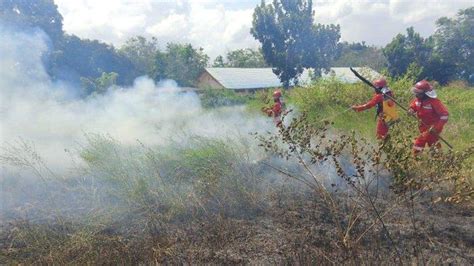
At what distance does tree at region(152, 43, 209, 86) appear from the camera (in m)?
33.4

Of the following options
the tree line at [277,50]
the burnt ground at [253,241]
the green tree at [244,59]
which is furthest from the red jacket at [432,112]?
the green tree at [244,59]

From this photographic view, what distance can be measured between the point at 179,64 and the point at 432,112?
31.2 m

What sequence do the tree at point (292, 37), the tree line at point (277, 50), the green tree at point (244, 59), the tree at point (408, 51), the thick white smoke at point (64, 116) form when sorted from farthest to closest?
the green tree at point (244, 59)
the tree at point (408, 51)
the tree at point (292, 37)
the tree line at point (277, 50)
the thick white smoke at point (64, 116)

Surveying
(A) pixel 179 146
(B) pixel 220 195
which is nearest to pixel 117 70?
(A) pixel 179 146

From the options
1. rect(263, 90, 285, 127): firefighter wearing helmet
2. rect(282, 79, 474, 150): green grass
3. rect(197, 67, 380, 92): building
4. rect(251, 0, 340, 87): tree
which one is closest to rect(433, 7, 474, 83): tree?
rect(197, 67, 380, 92): building

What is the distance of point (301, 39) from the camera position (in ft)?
79.8

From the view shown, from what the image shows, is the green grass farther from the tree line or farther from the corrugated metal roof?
the corrugated metal roof

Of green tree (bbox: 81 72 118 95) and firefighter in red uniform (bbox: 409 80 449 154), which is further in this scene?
green tree (bbox: 81 72 118 95)

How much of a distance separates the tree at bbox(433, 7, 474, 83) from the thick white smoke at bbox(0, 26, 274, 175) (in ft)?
83.3

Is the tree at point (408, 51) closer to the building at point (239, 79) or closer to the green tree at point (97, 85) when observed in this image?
the building at point (239, 79)

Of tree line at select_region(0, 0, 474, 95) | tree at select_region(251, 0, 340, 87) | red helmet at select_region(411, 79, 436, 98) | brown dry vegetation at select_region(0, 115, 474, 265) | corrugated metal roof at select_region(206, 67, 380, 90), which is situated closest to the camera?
brown dry vegetation at select_region(0, 115, 474, 265)

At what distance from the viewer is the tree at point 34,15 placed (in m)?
11.2

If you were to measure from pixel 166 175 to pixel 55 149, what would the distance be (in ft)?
12.8

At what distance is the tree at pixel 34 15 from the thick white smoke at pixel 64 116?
1.47ft
